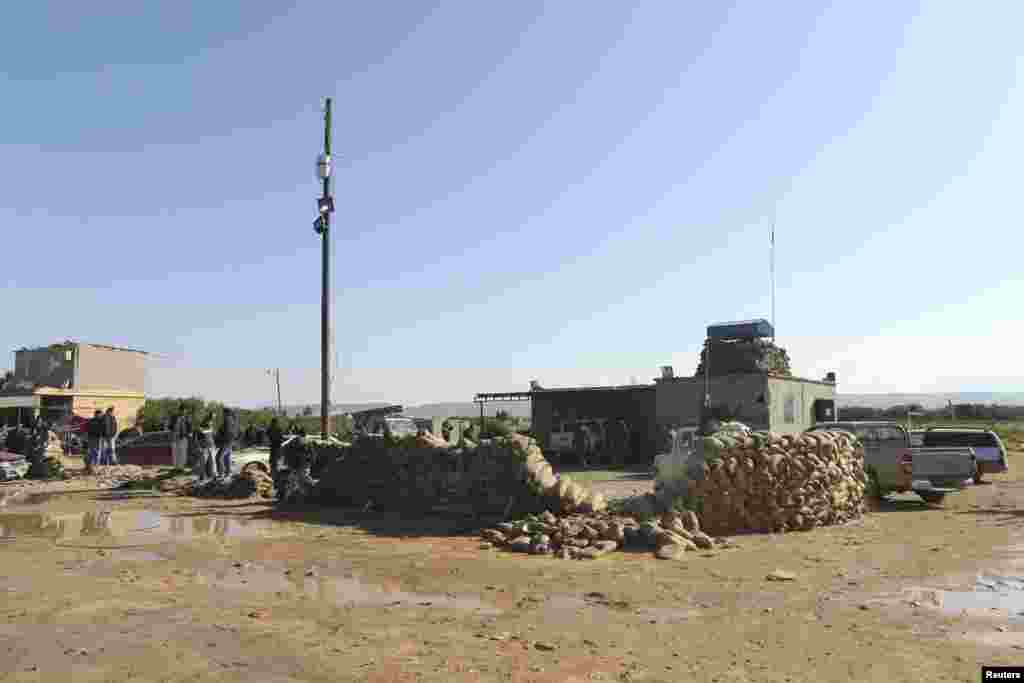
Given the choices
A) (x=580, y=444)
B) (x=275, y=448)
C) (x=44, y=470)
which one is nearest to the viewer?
(x=275, y=448)

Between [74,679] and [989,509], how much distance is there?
622 inches

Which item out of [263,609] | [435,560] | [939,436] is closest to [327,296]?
[435,560]

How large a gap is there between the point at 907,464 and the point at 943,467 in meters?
0.67

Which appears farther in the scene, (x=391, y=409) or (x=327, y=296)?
(x=391, y=409)

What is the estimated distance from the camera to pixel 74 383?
40.4m

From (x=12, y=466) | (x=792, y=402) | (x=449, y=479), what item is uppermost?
(x=792, y=402)

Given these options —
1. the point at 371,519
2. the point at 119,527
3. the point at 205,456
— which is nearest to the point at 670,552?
the point at 371,519

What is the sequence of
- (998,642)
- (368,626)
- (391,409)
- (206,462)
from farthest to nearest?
(391,409), (206,462), (368,626), (998,642)

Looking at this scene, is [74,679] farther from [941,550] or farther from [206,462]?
[206,462]

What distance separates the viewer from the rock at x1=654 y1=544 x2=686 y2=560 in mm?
10281

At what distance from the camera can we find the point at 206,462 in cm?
1906

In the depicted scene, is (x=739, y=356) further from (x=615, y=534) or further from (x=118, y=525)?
(x=118, y=525)

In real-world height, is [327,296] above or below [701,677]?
above

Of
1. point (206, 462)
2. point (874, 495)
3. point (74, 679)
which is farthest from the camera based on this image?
point (206, 462)
